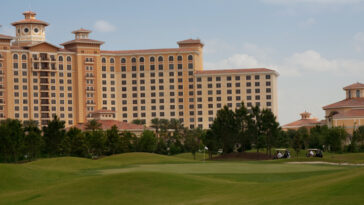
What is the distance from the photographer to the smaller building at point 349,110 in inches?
6703

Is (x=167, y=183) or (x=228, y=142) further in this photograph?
(x=228, y=142)

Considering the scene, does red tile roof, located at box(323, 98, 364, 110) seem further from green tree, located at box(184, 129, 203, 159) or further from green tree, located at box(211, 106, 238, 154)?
green tree, located at box(211, 106, 238, 154)

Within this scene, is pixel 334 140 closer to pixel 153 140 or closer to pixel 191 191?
pixel 153 140

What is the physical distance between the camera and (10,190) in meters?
48.9

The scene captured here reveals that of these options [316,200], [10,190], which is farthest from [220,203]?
[10,190]

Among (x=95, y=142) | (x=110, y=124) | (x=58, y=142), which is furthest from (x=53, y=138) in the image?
(x=110, y=124)

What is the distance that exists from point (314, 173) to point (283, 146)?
83.3m

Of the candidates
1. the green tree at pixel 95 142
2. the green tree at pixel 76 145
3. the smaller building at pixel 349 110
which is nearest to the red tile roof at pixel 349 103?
the smaller building at pixel 349 110

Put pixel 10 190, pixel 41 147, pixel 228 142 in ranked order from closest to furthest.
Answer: pixel 10 190 → pixel 228 142 → pixel 41 147

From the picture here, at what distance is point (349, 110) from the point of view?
178625 mm

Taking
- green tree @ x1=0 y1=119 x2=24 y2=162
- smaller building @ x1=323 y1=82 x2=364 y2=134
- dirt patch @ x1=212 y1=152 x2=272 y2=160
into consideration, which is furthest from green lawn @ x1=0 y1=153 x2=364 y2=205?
smaller building @ x1=323 y1=82 x2=364 y2=134

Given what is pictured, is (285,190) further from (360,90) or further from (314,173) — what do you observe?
(360,90)

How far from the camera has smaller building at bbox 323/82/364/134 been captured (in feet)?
559

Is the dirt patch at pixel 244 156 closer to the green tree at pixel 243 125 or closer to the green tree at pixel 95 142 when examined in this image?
the green tree at pixel 243 125
